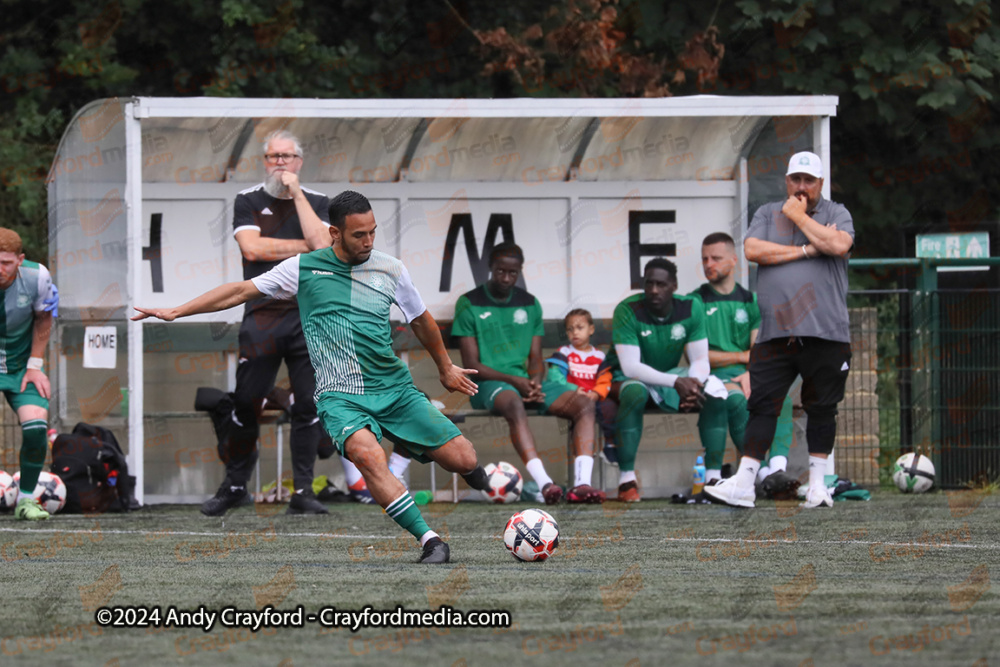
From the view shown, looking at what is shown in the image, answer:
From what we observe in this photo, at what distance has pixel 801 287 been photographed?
9125 mm

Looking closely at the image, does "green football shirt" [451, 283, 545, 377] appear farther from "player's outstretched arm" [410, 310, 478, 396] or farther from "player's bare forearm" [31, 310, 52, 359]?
"player's outstretched arm" [410, 310, 478, 396]

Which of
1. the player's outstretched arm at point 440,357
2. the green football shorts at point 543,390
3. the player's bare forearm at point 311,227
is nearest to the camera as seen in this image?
the player's outstretched arm at point 440,357

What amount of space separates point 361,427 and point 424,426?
33 centimetres

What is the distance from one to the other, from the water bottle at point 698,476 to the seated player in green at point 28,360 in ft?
14.4

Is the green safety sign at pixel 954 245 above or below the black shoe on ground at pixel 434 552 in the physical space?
above

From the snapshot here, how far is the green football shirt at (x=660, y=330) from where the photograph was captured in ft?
35.2

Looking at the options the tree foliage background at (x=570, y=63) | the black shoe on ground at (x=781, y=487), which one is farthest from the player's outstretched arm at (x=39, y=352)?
the tree foliage background at (x=570, y=63)

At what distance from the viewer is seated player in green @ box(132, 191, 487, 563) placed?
→ 6.69 metres

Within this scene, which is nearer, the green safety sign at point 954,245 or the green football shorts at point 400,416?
the green football shorts at point 400,416

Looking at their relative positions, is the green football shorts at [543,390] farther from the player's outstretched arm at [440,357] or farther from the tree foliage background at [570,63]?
the tree foliage background at [570,63]

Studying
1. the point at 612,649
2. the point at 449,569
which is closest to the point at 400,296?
the point at 449,569

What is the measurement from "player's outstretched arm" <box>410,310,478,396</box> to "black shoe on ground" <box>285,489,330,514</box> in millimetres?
2766

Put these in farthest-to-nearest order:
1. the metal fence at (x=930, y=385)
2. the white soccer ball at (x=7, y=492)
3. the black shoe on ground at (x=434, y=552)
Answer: the metal fence at (x=930, y=385)
the white soccer ball at (x=7, y=492)
the black shoe on ground at (x=434, y=552)

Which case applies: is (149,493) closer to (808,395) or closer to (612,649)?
(808,395)
